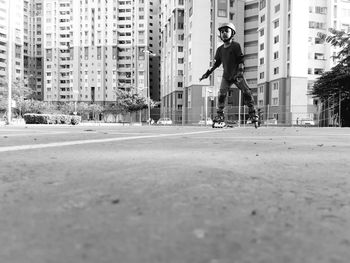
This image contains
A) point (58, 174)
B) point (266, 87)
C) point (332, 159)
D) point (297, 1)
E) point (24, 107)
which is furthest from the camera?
point (24, 107)

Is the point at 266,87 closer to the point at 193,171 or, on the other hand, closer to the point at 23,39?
the point at 193,171

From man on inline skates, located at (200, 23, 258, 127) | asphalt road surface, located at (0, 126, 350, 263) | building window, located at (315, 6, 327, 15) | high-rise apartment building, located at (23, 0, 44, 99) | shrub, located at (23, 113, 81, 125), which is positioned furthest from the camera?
high-rise apartment building, located at (23, 0, 44, 99)

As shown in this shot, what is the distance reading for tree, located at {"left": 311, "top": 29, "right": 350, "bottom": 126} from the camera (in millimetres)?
27559

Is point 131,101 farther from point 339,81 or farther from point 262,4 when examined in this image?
point 339,81

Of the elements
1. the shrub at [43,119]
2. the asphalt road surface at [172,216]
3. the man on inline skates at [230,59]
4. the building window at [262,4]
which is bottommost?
the asphalt road surface at [172,216]

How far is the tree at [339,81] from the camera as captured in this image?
27559mm

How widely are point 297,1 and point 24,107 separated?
5357cm

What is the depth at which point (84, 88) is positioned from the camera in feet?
387

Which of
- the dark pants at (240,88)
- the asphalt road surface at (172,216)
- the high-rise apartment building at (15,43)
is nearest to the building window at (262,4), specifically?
the dark pants at (240,88)

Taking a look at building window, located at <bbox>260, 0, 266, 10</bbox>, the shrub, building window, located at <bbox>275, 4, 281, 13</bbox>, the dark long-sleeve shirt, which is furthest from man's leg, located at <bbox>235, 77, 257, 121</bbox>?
building window, located at <bbox>260, 0, 266, 10</bbox>

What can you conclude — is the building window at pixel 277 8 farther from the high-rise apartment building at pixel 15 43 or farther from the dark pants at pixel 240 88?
the high-rise apartment building at pixel 15 43

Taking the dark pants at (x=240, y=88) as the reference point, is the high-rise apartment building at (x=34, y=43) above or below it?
above

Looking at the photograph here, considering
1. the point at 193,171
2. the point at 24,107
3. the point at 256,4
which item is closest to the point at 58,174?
the point at 193,171

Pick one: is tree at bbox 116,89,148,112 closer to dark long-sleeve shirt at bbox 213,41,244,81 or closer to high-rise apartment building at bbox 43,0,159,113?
high-rise apartment building at bbox 43,0,159,113
